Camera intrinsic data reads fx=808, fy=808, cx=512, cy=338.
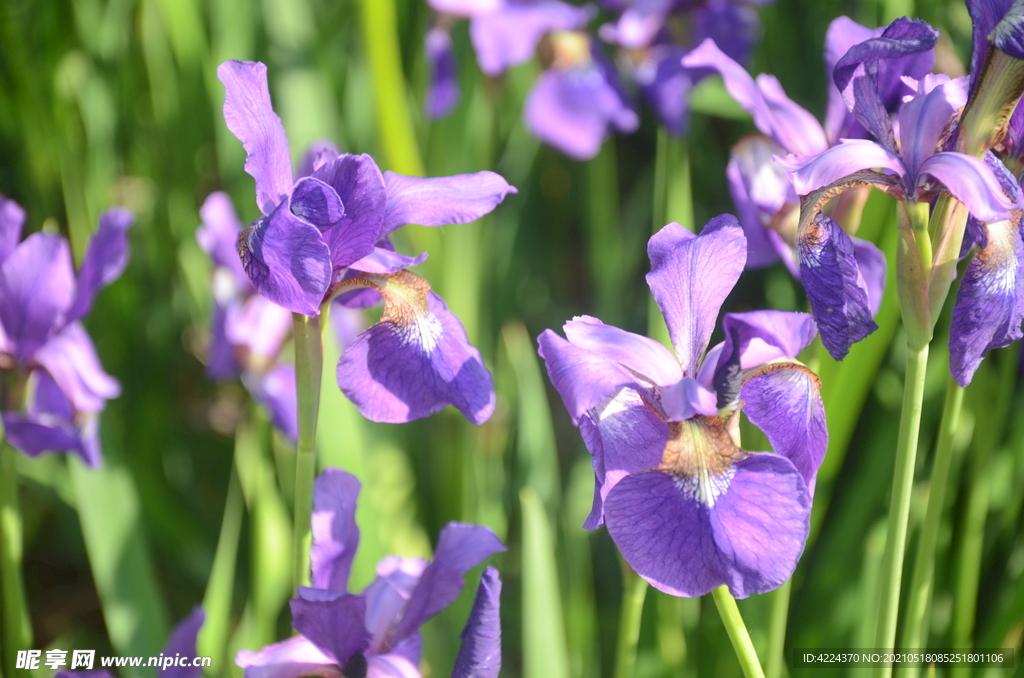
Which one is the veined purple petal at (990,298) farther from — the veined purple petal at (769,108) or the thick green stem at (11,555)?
the thick green stem at (11,555)

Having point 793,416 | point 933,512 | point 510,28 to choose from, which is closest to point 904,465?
point 793,416

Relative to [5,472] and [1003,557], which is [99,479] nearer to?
[5,472]

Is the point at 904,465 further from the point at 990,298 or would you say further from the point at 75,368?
the point at 75,368

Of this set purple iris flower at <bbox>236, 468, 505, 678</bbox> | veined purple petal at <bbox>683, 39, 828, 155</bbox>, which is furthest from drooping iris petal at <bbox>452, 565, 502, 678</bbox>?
veined purple petal at <bbox>683, 39, 828, 155</bbox>

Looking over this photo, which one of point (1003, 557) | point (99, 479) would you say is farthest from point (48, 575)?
point (1003, 557)

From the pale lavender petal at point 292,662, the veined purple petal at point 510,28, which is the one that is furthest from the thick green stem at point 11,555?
the veined purple petal at point 510,28
